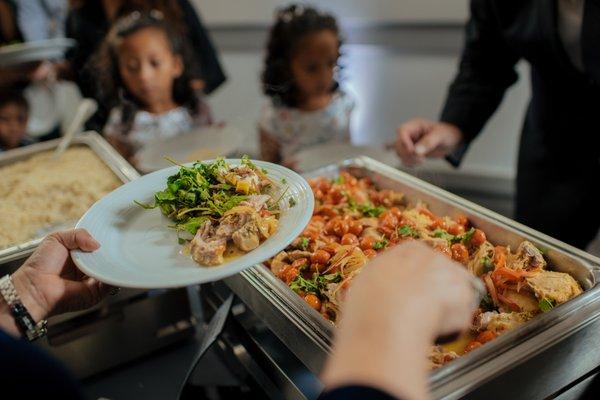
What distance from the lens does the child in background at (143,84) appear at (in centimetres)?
258

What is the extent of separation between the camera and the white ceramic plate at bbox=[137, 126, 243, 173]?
83.7 inches

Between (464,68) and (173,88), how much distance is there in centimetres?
157

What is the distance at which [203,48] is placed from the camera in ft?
10.3

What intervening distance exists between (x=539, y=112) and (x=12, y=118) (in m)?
3.13

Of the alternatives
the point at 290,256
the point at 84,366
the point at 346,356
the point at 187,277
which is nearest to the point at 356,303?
the point at 346,356

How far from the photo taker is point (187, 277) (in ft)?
2.63

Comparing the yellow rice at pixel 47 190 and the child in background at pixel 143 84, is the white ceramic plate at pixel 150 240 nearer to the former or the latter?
the yellow rice at pixel 47 190

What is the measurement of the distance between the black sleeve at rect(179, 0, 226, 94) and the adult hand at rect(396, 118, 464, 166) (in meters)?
1.72

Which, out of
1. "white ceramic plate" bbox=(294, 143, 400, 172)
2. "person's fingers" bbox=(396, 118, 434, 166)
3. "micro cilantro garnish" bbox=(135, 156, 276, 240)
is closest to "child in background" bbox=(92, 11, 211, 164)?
"white ceramic plate" bbox=(294, 143, 400, 172)

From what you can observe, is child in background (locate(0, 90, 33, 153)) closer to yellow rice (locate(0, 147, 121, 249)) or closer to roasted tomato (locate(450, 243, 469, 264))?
yellow rice (locate(0, 147, 121, 249))

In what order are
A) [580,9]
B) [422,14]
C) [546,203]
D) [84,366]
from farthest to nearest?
[422,14]
[546,203]
[580,9]
[84,366]

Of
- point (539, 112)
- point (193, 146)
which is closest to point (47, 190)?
point (193, 146)

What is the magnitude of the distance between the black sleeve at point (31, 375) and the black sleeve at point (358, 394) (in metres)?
0.31

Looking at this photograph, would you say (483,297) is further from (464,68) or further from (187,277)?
(464,68)
